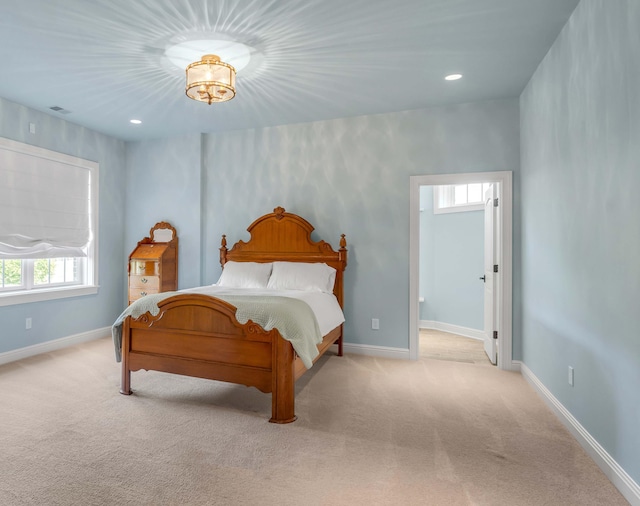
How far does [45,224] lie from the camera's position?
4.27m

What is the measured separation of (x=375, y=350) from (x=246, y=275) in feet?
5.46

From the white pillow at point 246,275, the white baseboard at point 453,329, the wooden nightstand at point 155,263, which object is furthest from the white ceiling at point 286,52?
the white baseboard at point 453,329

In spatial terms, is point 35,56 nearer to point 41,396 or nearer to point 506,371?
point 41,396

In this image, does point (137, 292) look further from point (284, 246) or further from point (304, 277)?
point (304, 277)

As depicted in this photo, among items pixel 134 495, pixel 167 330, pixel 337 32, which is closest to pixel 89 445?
pixel 134 495

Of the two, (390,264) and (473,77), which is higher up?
(473,77)

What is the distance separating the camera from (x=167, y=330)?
2.91 metres

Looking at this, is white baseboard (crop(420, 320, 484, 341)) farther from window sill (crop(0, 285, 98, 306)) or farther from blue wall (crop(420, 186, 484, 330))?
window sill (crop(0, 285, 98, 306))

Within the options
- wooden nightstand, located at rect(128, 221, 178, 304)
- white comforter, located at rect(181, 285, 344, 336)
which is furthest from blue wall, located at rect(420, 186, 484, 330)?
wooden nightstand, located at rect(128, 221, 178, 304)

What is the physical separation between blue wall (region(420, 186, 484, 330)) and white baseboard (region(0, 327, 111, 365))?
461 cm

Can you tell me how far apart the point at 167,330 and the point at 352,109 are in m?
2.89

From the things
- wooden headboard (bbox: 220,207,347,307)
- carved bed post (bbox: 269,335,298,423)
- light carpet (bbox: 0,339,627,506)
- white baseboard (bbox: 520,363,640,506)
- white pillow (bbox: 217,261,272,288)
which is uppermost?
wooden headboard (bbox: 220,207,347,307)

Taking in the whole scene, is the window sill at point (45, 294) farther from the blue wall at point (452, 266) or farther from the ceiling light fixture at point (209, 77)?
the blue wall at point (452, 266)

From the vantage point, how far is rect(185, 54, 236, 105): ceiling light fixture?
2801 millimetres
